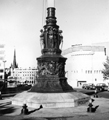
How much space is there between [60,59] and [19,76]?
145 meters

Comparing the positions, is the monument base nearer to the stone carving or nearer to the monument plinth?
the monument plinth

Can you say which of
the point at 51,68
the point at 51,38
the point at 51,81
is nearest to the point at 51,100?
the point at 51,81

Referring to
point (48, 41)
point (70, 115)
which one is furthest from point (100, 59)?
point (70, 115)

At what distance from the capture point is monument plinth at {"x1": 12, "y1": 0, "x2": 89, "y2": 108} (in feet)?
54.2

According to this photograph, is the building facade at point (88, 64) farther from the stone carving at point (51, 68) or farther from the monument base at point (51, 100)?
the monument base at point (51, 100)

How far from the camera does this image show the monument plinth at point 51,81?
1651 centimetres

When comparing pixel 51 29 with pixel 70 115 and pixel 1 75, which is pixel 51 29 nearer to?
pixel 70 115

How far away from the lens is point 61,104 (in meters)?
16.2

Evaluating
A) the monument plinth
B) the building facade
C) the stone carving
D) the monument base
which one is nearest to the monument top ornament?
the monument plinth

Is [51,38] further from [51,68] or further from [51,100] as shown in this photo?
[51,100]

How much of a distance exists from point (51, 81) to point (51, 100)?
2.42 meters

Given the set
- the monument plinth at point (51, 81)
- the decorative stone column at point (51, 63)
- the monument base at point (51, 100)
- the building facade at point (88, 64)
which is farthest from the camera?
the building facade at point (88, 64)

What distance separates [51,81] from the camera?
18.5 metres

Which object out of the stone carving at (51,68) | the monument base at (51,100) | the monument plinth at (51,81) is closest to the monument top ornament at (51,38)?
the monument plinth at (51,81)
